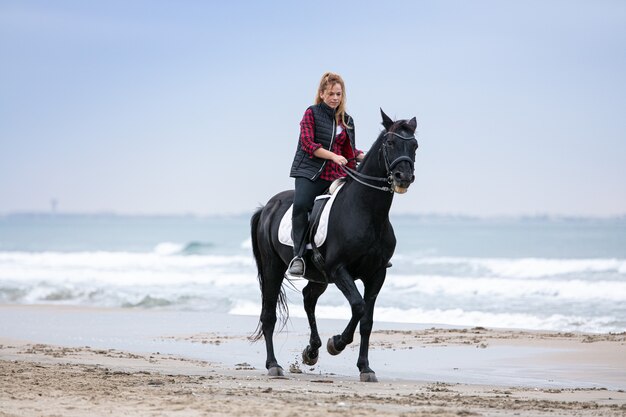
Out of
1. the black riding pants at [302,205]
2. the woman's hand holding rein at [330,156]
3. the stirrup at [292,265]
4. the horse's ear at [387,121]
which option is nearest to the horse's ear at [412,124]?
the horse's ear at [387,121]

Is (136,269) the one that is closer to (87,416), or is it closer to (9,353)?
(9,353)

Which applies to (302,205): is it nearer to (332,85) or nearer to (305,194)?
(305,194)

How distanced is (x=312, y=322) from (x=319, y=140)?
6.08ft

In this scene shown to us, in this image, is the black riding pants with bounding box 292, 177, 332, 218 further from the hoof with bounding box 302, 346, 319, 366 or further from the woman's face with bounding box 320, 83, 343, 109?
the hoof with bounding box 302, 346, 319, 366

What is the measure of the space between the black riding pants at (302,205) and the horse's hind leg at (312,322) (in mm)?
902

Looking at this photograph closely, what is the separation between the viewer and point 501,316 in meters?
16.7

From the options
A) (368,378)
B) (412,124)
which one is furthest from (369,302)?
(412,124)

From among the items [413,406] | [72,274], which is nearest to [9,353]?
[413,406]

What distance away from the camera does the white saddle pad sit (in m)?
8.86

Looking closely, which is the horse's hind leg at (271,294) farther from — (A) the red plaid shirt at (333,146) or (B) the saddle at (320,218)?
(A) the red plaid shirt at (333,146)

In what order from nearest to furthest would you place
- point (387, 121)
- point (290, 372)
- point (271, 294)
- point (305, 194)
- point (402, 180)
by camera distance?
point (402, 180) → point (387, 121) → point (305, 194) → point (290, 372) → point (271, 294)

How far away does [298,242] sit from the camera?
8.99m

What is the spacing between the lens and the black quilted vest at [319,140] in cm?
904

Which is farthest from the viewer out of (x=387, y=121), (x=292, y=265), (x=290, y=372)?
(x=290, y=372)
